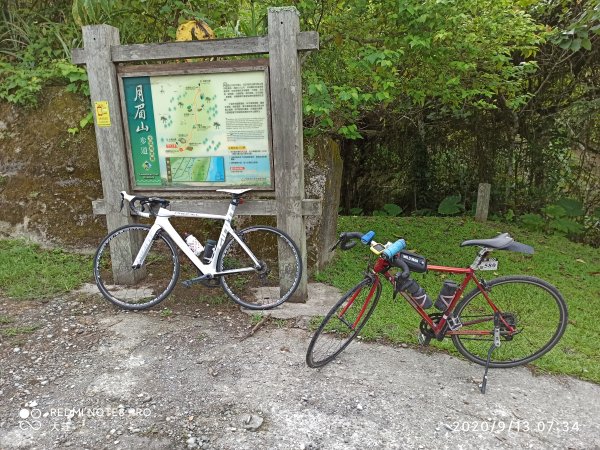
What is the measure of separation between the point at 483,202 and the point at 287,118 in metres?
5.00

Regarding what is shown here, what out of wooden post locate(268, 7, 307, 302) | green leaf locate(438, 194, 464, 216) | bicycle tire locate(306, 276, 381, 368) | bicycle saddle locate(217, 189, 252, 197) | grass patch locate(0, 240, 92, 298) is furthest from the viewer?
green leaf locate(438, 194, 464, 216)

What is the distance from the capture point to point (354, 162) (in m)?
9.28

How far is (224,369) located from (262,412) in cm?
59

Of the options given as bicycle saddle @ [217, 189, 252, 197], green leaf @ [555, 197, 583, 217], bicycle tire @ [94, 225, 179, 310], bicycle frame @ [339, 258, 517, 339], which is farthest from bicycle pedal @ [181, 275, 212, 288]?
green leaf @ [555, 197, 583, 217]

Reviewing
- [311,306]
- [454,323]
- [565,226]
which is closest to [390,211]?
[565,226]

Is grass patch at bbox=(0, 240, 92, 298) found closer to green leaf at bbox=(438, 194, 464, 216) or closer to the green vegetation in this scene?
the green vegetation

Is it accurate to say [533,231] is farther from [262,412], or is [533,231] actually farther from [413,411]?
[262,412]

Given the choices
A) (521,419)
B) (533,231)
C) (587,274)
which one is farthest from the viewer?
(533,231)

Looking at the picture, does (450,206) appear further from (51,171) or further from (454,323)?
(51,171)

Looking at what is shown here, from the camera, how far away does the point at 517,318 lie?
11.7 feet

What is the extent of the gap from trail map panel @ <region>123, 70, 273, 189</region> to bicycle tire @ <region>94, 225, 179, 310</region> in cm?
57

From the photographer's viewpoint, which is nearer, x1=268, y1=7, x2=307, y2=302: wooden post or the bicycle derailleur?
the bicycle derailleur

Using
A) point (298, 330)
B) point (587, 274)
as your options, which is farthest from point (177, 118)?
point (587, 274)

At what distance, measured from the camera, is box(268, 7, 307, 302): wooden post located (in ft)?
13.1
